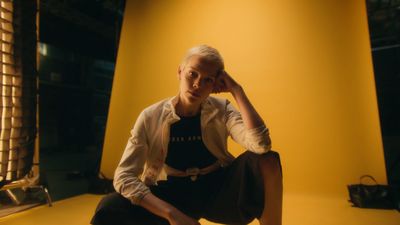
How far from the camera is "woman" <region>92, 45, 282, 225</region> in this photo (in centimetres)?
108

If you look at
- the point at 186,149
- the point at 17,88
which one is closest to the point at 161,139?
the point at 186,149

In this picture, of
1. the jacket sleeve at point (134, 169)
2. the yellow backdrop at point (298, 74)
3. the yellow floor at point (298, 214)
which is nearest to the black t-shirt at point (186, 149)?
the jacket sleeve at point (134, 169)

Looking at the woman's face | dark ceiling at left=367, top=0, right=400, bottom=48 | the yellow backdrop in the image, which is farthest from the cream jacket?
dark ceiling at left=367, top=0, right=400, bottom=48

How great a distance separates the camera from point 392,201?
6.98ft

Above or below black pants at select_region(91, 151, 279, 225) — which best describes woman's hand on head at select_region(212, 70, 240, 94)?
above

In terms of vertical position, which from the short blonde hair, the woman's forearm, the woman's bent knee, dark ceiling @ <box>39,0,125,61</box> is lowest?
the woman's bent knee

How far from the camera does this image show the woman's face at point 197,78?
121 cm

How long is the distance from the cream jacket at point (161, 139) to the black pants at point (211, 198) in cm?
6

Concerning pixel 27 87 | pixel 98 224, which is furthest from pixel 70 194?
pixel 98 224

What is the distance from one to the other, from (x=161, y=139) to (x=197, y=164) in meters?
0.18

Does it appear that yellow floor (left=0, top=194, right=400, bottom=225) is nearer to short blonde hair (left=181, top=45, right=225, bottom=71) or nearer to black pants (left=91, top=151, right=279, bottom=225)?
black pants (left=91, top=151, right=279, bottom=225)

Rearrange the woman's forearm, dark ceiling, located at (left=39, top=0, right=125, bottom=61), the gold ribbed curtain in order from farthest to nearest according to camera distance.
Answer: dark ceiling, located at (left=39, top=0, right=125, bottom=61) < the gold ribbed curtain < the woman's forearm

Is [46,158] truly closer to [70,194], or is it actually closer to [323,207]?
[70,194]

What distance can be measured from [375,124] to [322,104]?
1.38 feet
